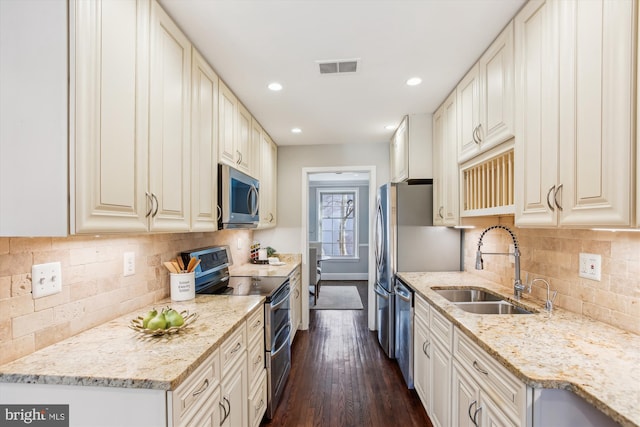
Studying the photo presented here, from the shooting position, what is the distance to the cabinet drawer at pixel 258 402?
1738 mm

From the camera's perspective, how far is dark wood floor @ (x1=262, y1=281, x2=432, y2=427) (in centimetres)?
212

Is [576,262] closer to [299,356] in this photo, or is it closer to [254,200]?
[254,200]

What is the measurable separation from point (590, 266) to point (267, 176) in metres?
2.90

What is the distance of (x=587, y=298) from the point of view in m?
1.46

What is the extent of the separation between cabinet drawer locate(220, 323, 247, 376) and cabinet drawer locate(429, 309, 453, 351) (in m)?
1.17

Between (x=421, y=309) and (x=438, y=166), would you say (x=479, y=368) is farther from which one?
(x=438, y=166)

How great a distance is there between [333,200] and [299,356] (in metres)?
4.54

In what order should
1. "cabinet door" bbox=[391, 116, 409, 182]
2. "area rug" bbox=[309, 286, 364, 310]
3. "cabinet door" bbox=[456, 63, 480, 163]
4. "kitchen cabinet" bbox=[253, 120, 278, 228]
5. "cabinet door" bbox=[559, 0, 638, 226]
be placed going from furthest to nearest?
"area rug" bbox=[309, 286, 364, 310] < "kitchen cabinet" bbox=[253, 120, 278, 228] < "cabinet door" bbox=[391, 116, 409, 182] < "cabinet door" bbox=[456, 63, 480, 163] < "cabinet door" bbox=[559, 0, 638, 226]

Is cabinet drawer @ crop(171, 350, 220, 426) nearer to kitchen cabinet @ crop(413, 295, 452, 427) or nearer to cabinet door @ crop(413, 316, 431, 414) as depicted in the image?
kitchen cabinet @ crop(413, 295, 452, 427)

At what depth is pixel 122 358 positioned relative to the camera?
104 centimetres

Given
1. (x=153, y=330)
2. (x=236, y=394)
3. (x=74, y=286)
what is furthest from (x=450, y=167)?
(x=74, y=286)

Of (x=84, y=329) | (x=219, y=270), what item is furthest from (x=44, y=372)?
(x=219, y=270)

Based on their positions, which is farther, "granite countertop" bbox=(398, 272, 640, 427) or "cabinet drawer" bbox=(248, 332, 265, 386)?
"cabinet drawer" bbox=(248, 332, 265, 386)

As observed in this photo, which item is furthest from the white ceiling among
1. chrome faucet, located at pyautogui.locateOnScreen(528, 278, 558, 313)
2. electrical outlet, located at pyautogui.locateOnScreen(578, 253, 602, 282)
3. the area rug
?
the area rug
